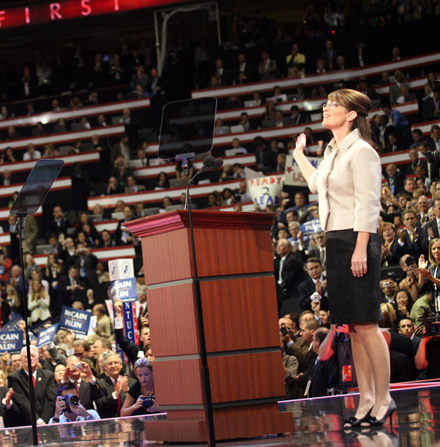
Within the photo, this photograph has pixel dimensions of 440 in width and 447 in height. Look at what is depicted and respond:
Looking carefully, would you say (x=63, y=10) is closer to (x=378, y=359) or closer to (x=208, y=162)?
(x=208, y=162)

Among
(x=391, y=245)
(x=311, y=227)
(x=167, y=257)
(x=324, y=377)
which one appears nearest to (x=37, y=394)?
(x=324, y=377)

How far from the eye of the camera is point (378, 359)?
13.2ft

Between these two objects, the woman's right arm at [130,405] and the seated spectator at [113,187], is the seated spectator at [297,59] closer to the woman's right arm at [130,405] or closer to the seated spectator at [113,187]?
the seated spectator at [113,187]

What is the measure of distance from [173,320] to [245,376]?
0.47 m

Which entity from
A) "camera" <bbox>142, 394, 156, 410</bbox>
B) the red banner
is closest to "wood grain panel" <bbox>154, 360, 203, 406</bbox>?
"camera" <bbox>142, 394, 156, 410</bbox>

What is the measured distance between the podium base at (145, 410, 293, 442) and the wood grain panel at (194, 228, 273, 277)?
73 centimetres

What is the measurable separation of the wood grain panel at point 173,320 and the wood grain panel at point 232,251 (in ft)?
0.54

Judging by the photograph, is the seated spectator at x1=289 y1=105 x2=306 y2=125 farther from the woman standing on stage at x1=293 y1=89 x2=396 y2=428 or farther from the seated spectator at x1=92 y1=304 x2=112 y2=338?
the woman standing on stage at x1=293 y1=89 x2=396 y2=428

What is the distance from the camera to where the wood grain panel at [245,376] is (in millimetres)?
4250

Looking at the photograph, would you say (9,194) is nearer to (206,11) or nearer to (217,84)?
(217,84)

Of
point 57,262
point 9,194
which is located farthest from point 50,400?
point 9,194

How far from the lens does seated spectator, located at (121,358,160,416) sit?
22.1ft

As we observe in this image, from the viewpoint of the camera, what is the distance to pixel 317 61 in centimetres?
1886

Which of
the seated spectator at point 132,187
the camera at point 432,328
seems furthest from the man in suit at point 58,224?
the camera at point 432,328
